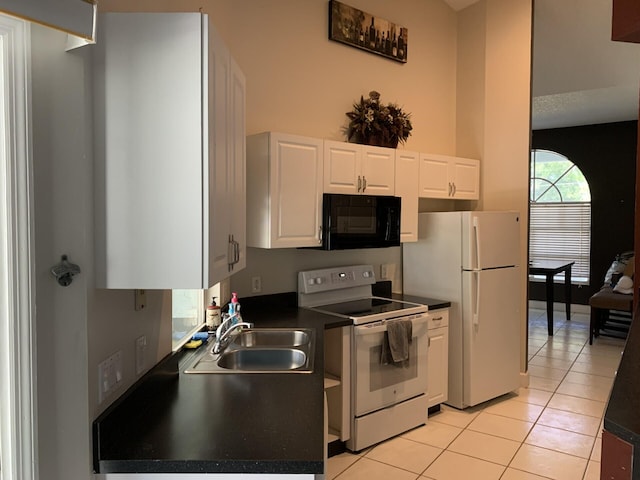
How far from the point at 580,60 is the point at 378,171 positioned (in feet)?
10.0

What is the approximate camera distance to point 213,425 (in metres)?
1.52

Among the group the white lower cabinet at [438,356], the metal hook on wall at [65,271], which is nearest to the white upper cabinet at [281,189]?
the white lower cabinet at [438,356]

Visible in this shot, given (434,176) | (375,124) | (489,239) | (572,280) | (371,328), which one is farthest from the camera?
(572,280)

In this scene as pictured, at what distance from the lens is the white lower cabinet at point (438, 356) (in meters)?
3.66

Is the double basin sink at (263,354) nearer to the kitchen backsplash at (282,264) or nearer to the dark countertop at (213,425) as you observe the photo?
the dark countertop at (213,425)

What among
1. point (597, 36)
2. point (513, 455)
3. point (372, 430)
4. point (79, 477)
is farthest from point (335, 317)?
point (597, 36)

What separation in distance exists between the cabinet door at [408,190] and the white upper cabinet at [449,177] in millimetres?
90

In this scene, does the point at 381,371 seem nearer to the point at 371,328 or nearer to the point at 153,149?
the point at 371,328

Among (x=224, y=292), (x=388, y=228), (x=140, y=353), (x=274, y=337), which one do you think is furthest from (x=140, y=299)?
(x=388, y=228)

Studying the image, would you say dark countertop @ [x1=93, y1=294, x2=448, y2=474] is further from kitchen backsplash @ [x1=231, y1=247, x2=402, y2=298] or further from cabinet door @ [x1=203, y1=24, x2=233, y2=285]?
kitchen backsplash @ [x1=231, y1=247, x2=402, y2=298]

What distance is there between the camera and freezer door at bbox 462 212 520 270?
3.73m

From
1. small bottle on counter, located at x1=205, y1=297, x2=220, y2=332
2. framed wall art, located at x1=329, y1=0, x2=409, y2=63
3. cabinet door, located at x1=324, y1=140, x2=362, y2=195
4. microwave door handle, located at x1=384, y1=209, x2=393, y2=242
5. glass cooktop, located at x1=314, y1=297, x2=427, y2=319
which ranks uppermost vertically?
framed wall art, located at x1=329, y1=0, x2=409, y2=63

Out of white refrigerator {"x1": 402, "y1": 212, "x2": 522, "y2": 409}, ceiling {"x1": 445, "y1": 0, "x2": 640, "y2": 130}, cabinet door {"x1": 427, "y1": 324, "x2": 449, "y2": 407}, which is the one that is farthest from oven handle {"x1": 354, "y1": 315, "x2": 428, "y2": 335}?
ceiling {"x1": 445, "y1": 0, "x2": 640, "y2": 130}

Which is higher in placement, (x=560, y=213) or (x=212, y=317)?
(x=560, y=213)
